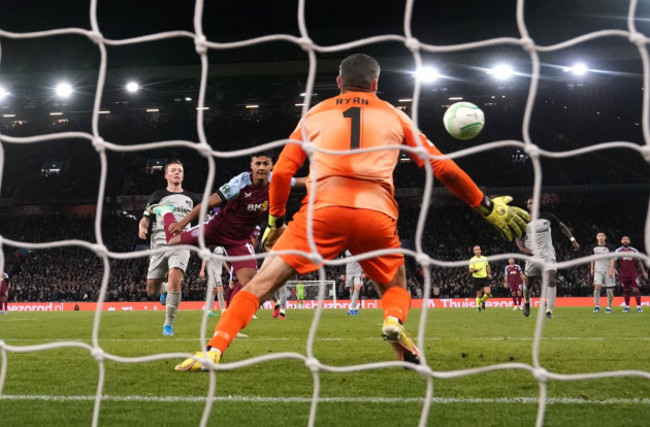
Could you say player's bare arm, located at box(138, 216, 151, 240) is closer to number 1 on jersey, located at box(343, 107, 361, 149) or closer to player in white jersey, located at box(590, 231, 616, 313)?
number 1 on jersey, located at box(343, 107, 361, 149)

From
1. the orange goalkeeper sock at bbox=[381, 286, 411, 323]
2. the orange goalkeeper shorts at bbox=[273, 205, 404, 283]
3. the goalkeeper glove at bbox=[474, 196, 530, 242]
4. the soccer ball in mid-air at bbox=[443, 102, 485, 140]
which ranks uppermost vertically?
the soccer ball in mid-air at bbox=[443, 102, 485, 140]

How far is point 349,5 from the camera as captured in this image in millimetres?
17750

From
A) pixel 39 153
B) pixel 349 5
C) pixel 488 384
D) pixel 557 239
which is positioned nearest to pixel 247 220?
pixel 488 384

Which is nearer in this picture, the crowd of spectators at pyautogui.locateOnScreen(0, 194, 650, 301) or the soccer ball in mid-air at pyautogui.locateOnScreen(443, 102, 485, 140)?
the soccer ball in mid-air at pyautogui.locateOnScreen(443, 102, 485, 140)

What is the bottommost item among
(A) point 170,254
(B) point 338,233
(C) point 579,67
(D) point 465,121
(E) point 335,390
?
(E) point 335,390

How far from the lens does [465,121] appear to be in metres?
4.66

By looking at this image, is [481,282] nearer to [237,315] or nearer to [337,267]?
[337,267]

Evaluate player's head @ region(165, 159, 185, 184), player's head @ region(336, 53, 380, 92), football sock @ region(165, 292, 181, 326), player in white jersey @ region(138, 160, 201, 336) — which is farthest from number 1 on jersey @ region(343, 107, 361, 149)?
football sock @ region(165, 292, 181, 326)

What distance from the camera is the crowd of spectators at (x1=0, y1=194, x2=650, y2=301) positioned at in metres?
24.5

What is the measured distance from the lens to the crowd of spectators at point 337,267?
24516mm

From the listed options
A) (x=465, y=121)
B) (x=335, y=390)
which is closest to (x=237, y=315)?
(x=335, y=390)

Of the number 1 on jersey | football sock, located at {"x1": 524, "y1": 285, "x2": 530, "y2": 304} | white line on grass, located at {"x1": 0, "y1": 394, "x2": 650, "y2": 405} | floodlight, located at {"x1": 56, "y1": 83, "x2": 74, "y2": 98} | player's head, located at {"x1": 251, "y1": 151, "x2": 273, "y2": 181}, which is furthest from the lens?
floodlight, located at {"x1": 56, "y1": 83, "x2": 74, "y2": 98}

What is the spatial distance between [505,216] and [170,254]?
4.54 meters

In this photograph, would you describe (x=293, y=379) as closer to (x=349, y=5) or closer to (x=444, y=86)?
(x=349, y=5)
